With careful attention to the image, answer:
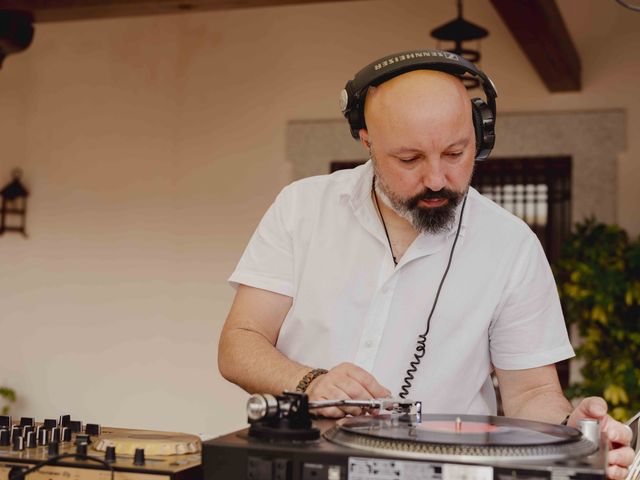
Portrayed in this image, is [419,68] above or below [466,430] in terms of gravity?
above

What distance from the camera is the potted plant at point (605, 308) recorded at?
5113 millimetres

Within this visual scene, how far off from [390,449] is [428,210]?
2.43ft

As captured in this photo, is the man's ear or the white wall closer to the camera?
the man's ear

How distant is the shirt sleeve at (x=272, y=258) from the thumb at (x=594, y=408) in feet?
2.20

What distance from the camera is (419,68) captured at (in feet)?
6.05

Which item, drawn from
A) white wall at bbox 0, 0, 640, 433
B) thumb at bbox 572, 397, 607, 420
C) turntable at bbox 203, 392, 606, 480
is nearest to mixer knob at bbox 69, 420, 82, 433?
turntable at bbox 203, 392, 606, 480

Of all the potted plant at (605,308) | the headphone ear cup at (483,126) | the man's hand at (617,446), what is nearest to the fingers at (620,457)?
the man's hand at (617,446)

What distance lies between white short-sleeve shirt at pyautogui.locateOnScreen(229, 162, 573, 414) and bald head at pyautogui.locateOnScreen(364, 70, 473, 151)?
24cm

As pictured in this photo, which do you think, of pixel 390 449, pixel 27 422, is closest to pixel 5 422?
pixel 27 422

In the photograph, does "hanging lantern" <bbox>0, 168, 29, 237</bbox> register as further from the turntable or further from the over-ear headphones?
the turntable

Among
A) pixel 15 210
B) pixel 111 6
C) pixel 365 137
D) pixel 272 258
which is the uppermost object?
pixel 111 6

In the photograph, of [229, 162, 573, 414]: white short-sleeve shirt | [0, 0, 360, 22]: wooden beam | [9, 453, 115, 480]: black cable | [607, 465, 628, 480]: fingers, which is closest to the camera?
[9, 453, 115, 480]: black cable

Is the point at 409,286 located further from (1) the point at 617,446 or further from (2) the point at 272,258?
(1) the point at 617,446

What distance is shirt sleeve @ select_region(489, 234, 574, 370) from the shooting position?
1952 millimetres
